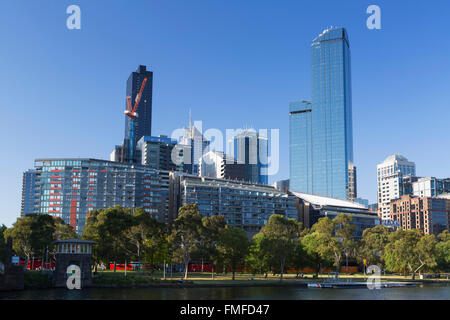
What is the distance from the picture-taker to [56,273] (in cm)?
10962

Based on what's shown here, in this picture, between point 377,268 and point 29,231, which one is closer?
point 29,231

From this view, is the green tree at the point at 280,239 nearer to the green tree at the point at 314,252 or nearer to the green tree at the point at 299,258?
the green tree at the point at 299,258

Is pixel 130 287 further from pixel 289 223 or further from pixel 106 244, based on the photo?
pixel 289 223

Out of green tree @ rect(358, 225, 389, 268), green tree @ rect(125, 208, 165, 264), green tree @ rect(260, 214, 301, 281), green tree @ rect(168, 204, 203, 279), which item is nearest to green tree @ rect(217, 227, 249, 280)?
green tree @ rect(260, 214, 301, 281)

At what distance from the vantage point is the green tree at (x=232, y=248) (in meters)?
136

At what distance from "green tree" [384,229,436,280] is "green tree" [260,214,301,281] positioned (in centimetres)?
3126

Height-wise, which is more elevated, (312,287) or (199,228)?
(199,228)

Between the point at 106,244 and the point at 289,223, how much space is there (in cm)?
5574

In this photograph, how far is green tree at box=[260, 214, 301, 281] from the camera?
456ft

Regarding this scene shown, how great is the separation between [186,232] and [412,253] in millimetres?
71804

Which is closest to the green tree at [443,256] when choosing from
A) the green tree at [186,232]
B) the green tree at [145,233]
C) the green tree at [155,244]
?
the green tree at [186,232]

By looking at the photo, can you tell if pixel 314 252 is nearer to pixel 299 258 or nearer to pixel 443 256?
pixel 299 258

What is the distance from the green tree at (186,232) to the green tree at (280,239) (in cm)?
2202

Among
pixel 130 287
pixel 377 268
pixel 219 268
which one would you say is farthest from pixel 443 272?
pixel 130 287
